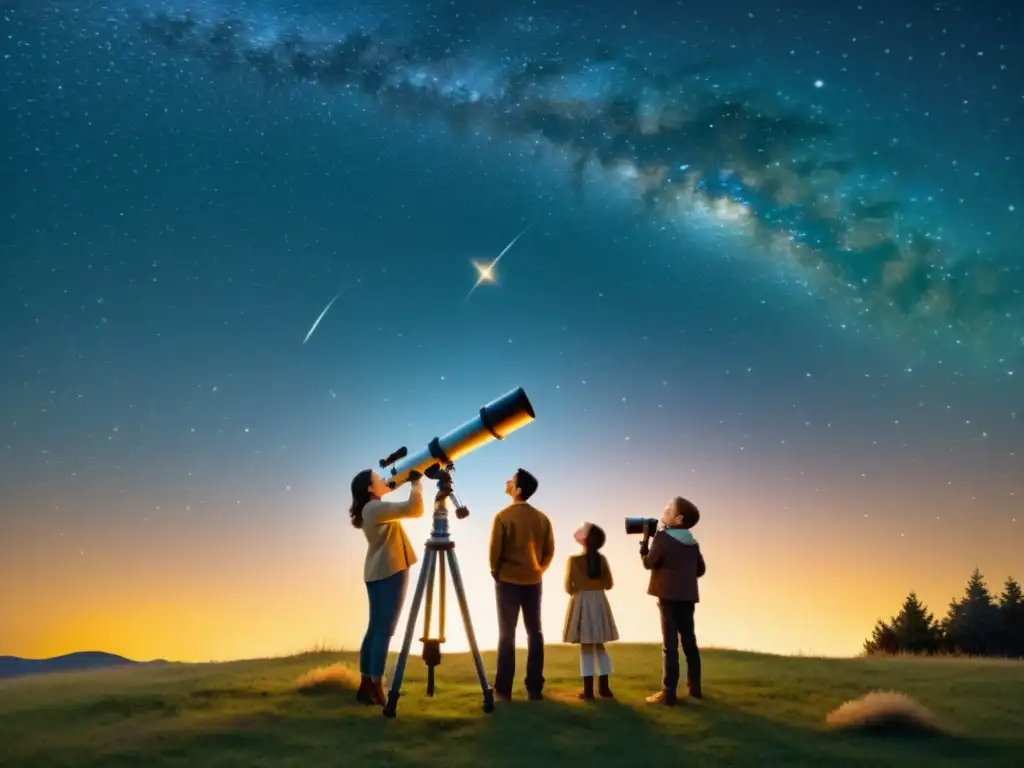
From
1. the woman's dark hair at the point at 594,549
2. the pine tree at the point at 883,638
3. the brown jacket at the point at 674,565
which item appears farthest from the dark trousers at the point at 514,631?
the pine tree at the point at 883,638

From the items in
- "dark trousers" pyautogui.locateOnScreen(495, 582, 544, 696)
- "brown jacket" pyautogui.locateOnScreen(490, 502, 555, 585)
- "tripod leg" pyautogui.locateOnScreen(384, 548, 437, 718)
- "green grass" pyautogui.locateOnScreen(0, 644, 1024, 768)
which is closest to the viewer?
"green grass" pyautogui.locateOnScreen(0, 644, 1024, 768)

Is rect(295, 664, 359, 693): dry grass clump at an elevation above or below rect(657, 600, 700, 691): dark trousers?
below

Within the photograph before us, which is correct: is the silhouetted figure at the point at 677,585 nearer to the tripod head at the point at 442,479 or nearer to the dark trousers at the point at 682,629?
the dark trousers at the point at 682,629

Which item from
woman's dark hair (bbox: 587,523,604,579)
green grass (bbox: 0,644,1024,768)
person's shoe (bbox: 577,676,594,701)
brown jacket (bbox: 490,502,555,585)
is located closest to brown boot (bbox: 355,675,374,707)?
green grass (bbox: 0,644,1024,768)

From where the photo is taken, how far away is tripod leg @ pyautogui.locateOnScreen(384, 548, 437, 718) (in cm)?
921

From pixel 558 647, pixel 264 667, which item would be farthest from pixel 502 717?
pixel 558 647

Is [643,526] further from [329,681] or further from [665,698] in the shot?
[329,681]

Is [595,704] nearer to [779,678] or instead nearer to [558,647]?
[779,678]

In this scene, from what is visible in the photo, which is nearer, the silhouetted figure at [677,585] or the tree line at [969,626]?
the silhouetted figure at [677,585]

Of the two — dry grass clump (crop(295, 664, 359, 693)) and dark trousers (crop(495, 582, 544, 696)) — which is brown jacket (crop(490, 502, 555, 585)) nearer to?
dark trousers (crop(495, 582, 544, 696))

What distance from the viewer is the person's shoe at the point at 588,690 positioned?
10.6 metres

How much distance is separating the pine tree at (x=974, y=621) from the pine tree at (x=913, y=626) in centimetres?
63

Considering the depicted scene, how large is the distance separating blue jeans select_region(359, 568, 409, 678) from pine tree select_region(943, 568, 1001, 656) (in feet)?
96.0

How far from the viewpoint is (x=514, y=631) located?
10.7m
